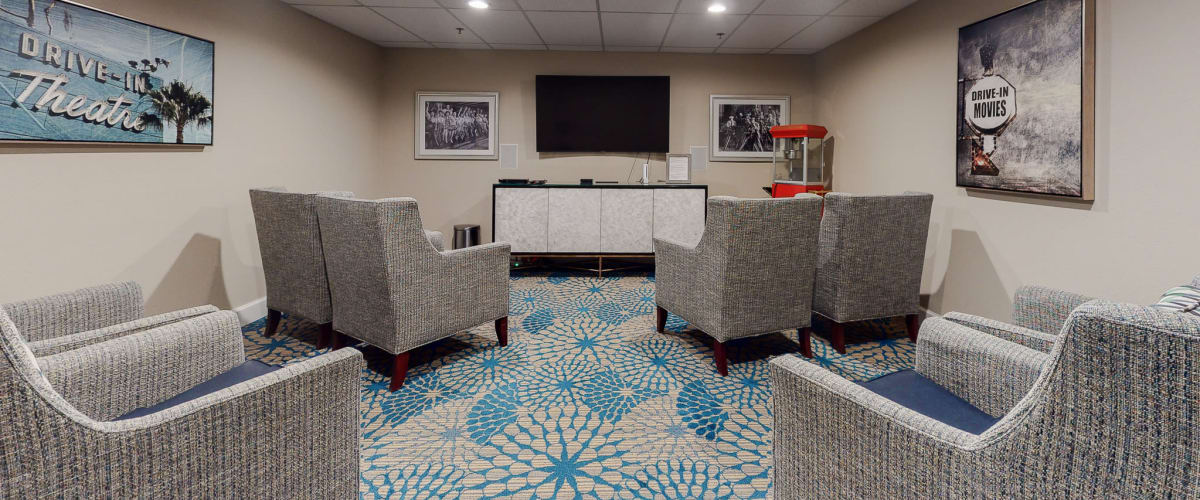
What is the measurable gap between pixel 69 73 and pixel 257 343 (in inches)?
60.4

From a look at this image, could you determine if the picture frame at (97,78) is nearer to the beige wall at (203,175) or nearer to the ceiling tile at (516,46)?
the beige wall at (203,175)

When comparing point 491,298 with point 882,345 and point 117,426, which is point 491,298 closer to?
point 117,426

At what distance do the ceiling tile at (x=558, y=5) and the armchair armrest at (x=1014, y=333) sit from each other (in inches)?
125

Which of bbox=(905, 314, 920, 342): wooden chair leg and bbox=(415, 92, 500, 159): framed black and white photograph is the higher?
bbox=(415, 92, 500, 159): framed black and white photograph

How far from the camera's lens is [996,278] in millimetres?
2936

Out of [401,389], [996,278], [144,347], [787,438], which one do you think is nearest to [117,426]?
[144,347]

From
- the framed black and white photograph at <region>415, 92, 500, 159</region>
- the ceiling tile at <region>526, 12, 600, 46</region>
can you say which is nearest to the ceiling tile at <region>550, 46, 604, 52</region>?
the ceiling tile at <region>526, 12, 600, 46</region>

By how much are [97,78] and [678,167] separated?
4338 millimetres

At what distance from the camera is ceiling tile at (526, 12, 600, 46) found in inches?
160

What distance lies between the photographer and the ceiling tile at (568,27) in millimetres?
4062

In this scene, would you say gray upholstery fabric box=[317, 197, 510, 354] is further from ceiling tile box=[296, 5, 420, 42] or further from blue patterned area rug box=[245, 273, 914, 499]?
ceiling tile box=[296, 5, 420, 42]

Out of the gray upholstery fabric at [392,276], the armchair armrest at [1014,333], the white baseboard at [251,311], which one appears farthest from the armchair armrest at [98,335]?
the armchair armrest at [1014,333]

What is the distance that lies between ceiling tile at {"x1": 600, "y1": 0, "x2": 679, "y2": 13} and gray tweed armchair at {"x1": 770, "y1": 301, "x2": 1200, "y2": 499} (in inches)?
127

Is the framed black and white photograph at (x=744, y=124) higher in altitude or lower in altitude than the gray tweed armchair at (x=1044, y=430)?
higher
